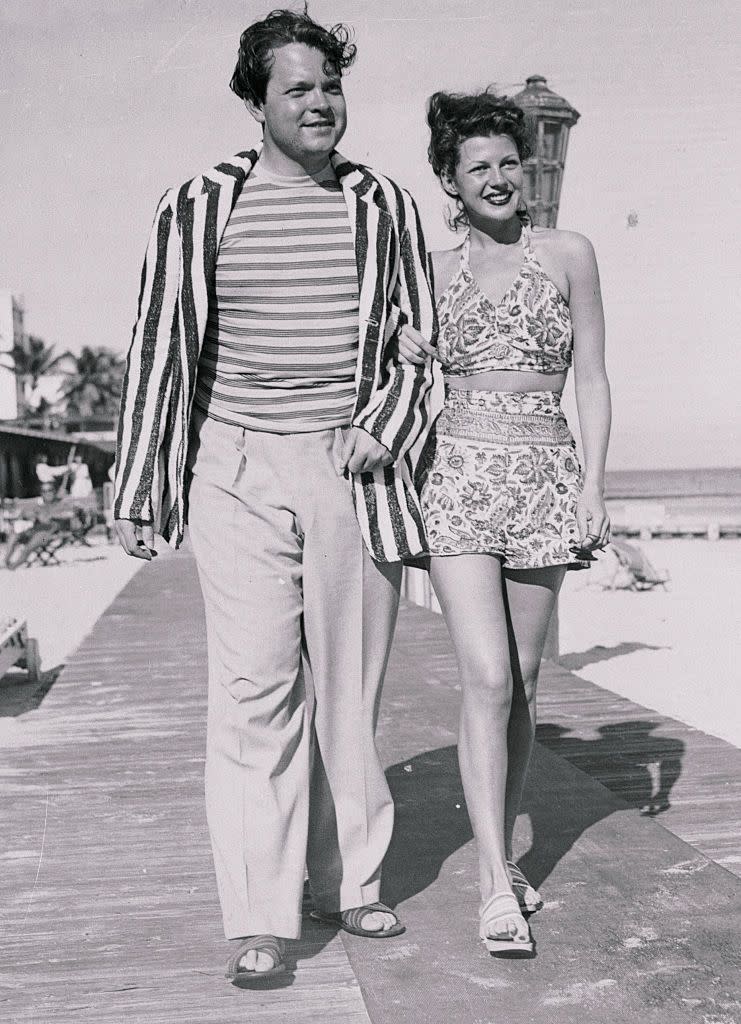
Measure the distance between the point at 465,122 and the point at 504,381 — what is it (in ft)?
1.96

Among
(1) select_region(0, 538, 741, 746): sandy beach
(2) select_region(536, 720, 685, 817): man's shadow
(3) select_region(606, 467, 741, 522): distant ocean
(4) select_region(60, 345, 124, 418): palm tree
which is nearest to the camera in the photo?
(2) select_region(536, 720, 685, 817): man's shadow

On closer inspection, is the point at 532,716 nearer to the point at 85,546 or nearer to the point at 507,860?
the point at 507,860

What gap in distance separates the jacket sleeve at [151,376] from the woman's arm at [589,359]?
0.92 m

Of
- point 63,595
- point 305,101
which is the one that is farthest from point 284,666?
point 63,595

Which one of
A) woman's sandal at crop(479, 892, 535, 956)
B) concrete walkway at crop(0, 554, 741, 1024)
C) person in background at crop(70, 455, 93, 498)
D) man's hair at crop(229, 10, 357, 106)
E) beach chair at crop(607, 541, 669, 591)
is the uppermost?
man's hair at crop(229, 10, 357, 106)

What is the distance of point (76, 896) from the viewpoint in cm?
336

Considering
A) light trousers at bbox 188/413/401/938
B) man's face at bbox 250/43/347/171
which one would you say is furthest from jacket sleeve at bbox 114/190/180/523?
man's face at bbox 250/43/347/171

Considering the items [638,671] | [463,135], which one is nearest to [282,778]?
[463,135]

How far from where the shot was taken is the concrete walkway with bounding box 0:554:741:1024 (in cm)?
255

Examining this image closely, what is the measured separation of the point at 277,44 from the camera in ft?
9.12

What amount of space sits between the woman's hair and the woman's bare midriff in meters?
0.39

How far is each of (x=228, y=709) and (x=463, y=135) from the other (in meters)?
1.41

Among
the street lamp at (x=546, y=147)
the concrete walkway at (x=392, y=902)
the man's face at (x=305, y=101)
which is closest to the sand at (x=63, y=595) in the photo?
the street lamp at (x=546, y=147)

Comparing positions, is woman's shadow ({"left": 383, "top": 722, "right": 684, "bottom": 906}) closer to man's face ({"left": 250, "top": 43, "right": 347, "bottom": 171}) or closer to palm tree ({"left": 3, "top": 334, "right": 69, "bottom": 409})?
man's face ({"left": 250, "top": 43, "right": 347, "bottom": 171})
